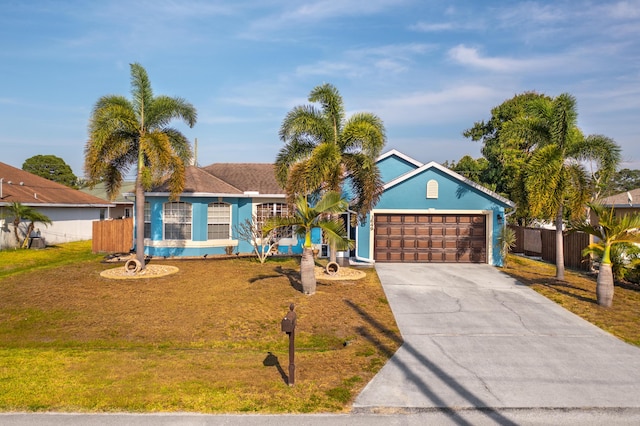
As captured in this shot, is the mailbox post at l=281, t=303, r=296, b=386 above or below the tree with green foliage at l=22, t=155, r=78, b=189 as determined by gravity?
below

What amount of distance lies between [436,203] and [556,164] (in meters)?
5.13

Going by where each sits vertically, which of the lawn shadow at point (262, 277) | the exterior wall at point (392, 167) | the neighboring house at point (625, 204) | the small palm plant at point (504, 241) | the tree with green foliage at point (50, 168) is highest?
the tree with green foliage at point (50, 168)

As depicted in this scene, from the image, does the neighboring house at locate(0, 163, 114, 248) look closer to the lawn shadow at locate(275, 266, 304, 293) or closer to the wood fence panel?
the lawn shadow at locate(275, 266, 304, 293)

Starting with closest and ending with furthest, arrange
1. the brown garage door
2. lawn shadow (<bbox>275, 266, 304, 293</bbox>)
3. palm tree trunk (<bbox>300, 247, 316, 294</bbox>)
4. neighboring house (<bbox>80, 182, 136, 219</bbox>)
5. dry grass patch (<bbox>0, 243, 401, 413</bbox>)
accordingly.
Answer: dry grass patch (<bbox>0, 243, 401, 413</bbox>) < palm tree trunk (<bbox>300, 247, 316, 294</bbox>) < lawn shadow (<bbox>275, 266, 304, 293</bbox>) < the brown garage door < neighboring house (<bbox>80, 182, 136, 219</bbox>)

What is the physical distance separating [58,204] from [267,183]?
42.7ft

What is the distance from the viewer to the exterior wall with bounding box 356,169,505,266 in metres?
17.7

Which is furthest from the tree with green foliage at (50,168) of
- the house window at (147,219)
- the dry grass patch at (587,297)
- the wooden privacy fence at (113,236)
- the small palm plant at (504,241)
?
the dry grass patch at (587,297)

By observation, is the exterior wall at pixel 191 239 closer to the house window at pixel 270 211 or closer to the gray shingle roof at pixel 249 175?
the house window at pixel 270 211

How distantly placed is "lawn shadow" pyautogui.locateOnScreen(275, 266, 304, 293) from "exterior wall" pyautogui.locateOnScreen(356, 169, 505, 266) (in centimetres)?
334

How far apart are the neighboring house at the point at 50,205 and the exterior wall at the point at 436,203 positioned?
58.5ft

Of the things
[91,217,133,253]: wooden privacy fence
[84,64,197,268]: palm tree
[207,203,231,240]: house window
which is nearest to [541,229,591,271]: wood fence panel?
[207,203,231,240]: house window

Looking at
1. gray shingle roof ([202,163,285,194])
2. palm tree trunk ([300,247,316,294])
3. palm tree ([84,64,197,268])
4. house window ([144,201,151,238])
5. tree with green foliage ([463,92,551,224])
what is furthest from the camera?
tree with green foliage ([463,92,551,224])

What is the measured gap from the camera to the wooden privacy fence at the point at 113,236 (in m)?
21.1

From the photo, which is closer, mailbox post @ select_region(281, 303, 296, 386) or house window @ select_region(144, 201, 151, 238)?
mailbox post @ select_region(281, 303, 296, 386)
